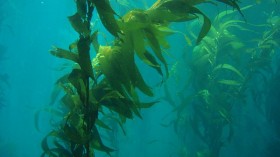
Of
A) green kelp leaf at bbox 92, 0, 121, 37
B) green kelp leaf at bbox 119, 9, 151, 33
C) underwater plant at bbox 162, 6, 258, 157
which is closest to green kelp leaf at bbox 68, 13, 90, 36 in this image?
green kelp leaf at bbox 92, 0, 121, 37

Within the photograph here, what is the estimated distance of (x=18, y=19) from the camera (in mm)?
31766

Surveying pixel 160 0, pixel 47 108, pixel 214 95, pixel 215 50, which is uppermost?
pixel 47 108

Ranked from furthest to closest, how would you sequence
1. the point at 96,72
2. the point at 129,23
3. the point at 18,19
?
the point at 18,19 < the point at 96,72 < the point at 129,23

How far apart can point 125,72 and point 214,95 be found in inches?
165

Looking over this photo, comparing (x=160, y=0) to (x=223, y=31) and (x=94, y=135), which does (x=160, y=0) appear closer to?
(x=94, y=135)

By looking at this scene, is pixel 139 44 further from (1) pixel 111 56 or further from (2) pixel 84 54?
(2) pixel 84 54

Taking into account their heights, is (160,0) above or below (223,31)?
below

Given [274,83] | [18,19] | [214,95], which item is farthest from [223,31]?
[18,19]

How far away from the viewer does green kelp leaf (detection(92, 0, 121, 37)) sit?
1.51m

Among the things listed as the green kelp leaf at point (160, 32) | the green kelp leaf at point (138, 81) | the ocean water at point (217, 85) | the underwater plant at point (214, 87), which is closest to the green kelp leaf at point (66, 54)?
the ocean water at point (217, 85)

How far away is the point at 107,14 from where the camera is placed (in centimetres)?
154

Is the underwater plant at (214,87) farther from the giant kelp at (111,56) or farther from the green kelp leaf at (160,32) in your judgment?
the giant kelp at (111,56)

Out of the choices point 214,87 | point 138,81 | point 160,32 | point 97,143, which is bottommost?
point 97,143

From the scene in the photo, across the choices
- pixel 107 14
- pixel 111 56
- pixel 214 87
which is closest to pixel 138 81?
pixel 111 56
